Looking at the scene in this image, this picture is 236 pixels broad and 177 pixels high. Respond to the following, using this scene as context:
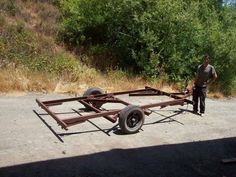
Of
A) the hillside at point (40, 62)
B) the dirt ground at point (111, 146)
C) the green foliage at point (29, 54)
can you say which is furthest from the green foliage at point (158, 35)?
the dirt ground at point (111, 146)

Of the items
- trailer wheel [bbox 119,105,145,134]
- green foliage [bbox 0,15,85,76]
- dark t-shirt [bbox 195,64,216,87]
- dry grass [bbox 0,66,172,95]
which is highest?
green foliage [bbox 0,15,85,76]

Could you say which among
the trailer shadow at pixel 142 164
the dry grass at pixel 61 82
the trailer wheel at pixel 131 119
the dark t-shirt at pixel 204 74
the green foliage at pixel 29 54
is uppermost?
the green foliage at pixel 29 54

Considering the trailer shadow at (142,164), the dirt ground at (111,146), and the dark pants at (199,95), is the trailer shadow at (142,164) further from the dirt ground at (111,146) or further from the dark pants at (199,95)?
the dark pants at (199,95)

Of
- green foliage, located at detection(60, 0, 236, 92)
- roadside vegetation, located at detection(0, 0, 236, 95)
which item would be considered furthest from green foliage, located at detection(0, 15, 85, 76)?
green foliage, located at detection(60, 0, 236, 92)

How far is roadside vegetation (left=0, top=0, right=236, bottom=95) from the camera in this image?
1561 cm

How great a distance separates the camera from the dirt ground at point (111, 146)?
305 inches

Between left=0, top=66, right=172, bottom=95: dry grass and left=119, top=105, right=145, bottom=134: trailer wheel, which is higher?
left=0, top=66, right=172, bottom=95: dry grass

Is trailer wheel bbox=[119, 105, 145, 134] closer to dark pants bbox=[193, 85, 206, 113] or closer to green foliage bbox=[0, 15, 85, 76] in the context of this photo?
dark pants bbox=[193, 85, 206, 113]

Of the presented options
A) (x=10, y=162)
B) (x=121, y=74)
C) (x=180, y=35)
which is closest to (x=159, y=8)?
(x=180, y=35)

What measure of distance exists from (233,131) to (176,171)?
12.2 feet

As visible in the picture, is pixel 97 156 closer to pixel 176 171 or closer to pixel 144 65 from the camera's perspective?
pixel 176 171

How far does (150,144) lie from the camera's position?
9.38 meters

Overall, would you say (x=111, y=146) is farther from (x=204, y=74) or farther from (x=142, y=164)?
(x=204, y=74)

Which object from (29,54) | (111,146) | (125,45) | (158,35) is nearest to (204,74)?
(111,146)
